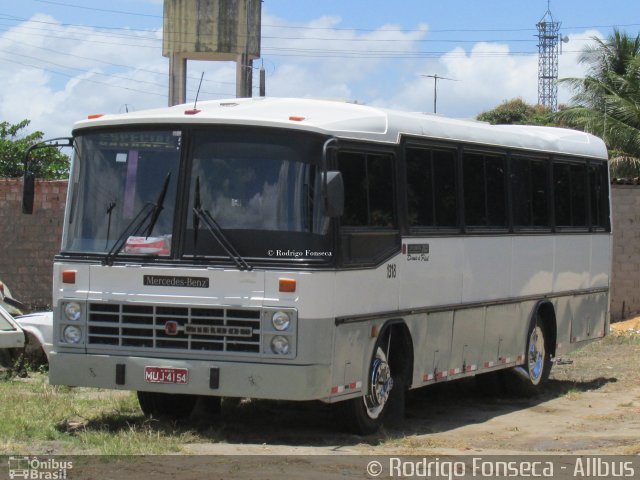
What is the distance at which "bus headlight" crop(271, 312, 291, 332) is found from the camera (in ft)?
34.3

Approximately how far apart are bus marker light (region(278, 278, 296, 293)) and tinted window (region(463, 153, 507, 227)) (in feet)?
11.2

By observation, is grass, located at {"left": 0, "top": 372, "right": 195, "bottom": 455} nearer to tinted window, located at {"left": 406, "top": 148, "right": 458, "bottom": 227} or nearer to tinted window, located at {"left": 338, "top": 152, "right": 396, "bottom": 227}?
tinted window, located at {"left": 338, "top": 152, "right": 396, "bottom": 227}

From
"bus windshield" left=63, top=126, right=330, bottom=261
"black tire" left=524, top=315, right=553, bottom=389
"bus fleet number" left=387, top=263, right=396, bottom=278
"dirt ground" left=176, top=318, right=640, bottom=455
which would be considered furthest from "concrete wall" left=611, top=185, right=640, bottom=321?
"bus windshield" left=63, top=126, right=330, bottom=261

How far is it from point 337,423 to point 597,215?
7062mm

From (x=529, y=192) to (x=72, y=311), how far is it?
20.4 feet

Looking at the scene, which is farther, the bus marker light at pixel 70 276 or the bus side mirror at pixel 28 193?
the bus side mirror at pixel 28 193

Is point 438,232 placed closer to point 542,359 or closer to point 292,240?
point 292,240

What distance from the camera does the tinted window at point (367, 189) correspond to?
11.1m

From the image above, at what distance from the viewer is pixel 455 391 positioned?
52.5 feet

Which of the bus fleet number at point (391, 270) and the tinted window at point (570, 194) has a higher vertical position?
the tinted window at point (570, 194)

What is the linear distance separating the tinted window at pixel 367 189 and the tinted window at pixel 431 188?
463 millimetres


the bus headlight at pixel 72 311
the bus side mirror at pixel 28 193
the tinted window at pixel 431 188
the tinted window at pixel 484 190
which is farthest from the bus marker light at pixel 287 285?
the tinted window at pixel 484 190

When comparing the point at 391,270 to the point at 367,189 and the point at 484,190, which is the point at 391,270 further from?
the point at 484,190

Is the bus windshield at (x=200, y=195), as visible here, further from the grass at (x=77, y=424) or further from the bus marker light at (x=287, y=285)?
the grass at (x=77, y=424)
